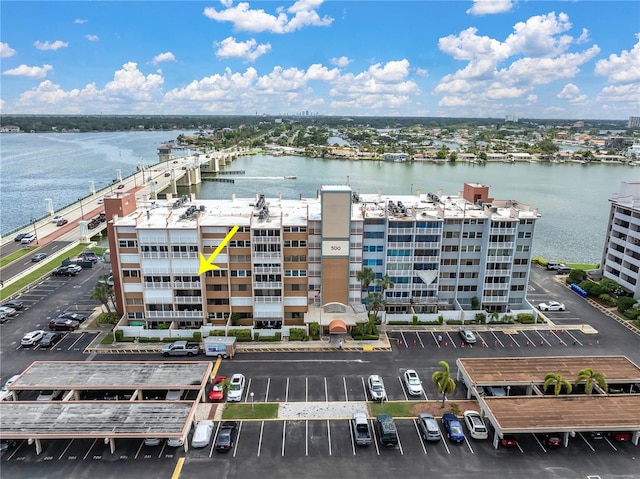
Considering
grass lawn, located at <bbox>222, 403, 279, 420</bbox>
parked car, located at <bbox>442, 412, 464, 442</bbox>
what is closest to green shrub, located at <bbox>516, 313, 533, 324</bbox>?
parked car, located at <bbox>442, 412, 464, 442</bbox>

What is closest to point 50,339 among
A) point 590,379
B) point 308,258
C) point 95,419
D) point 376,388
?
point 95,419

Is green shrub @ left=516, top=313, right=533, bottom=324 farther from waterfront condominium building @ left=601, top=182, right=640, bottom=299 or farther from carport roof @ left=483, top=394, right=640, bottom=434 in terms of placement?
carport roof @ left=483, top=394, right=640, bottom=434

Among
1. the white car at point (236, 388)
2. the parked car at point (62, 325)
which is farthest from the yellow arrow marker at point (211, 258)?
the parked car at point (62, 325)

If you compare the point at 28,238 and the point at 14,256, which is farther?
the point at 28,238

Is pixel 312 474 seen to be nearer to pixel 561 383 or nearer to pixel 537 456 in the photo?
pixel 537 456

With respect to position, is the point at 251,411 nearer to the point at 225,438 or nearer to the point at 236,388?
the point at 236,388

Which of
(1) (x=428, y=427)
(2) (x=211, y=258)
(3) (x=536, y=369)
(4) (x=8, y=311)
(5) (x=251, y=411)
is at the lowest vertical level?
(5) (x=251, y=411)

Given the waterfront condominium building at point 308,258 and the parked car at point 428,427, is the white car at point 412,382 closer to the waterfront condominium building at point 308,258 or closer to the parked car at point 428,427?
the parked car at point 428,427
